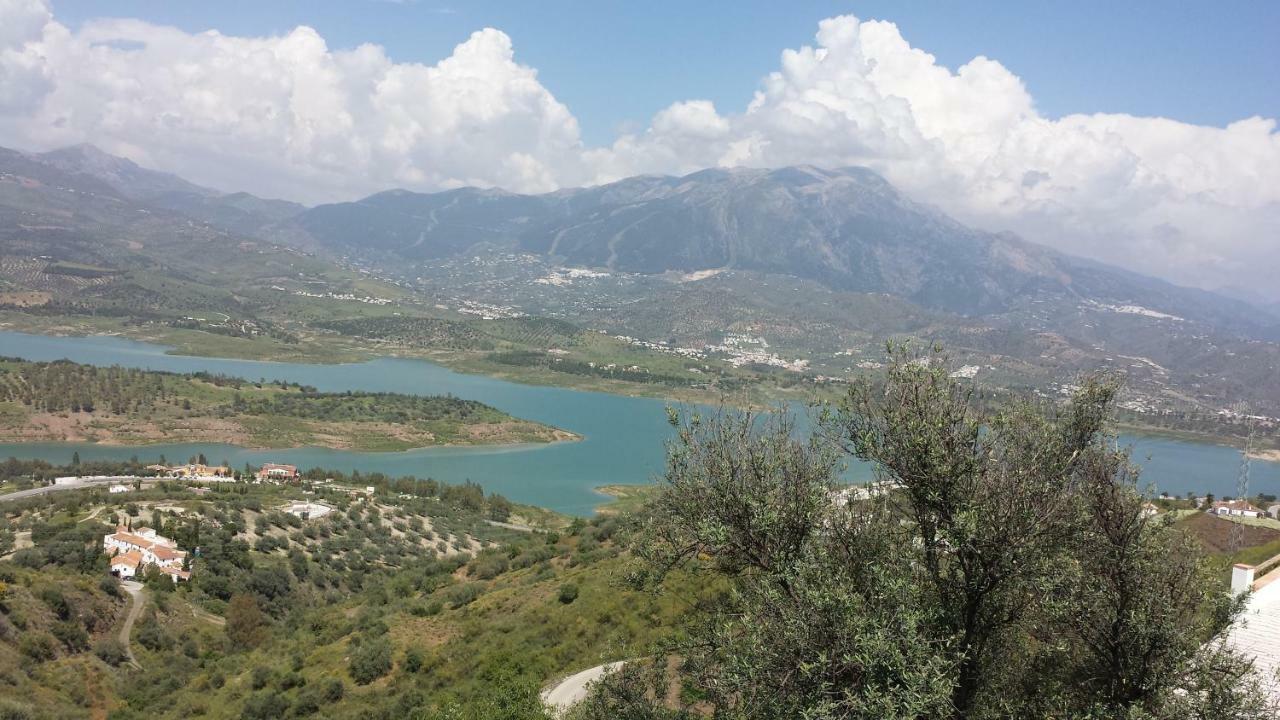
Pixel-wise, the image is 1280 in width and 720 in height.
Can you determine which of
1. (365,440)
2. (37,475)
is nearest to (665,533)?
(37,475)

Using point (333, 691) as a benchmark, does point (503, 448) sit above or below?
below

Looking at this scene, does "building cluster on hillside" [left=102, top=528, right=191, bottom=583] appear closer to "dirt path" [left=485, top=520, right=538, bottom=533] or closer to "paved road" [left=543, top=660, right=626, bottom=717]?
"dirt path" [left=485, top=520, right=538, bottom=533]

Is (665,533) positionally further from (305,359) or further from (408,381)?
(305,359)

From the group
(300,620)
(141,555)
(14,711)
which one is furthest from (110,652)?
(141,555)

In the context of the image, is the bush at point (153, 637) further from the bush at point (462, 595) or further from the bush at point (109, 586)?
the bush at point (462, 595)

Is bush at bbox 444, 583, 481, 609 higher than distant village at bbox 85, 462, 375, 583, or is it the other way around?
bush at bbox 444, 583, 481, 609

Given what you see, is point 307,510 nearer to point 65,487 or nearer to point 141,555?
point 141,555

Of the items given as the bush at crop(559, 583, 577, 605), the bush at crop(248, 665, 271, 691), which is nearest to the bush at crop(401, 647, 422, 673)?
the bush at crop(248, 665, 271, 691)
